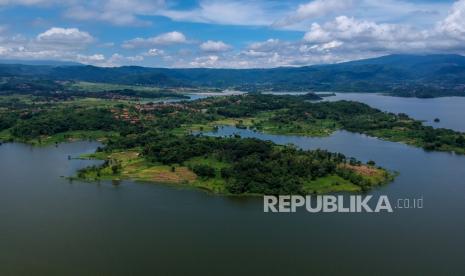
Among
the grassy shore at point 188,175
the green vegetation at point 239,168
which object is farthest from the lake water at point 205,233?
the green vegetation at point 239,168

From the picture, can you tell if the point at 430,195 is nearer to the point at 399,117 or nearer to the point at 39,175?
the point at 39,175

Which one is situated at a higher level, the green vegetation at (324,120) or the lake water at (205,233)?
the green vegetation at (324,120)

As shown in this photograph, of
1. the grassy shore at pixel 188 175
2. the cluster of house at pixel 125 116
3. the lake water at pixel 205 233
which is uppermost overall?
the cluster of house at pixel 125 116

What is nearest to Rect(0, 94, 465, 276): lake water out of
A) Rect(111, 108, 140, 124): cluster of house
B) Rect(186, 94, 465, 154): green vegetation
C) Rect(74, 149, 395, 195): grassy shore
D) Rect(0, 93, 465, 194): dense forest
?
Rect(74, 149, 395, 195): grassy shore

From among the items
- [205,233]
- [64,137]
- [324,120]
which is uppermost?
[64,137]

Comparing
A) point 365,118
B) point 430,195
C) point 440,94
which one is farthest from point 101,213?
point 440,94

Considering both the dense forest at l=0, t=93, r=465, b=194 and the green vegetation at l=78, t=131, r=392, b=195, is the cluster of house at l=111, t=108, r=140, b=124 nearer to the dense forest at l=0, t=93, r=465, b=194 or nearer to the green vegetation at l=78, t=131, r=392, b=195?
the dense forest at l=0, t=93, r=465, b=194

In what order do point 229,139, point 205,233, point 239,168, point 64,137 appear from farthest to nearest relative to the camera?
point 64,137
point 229,139
point 239,168
point 205,233

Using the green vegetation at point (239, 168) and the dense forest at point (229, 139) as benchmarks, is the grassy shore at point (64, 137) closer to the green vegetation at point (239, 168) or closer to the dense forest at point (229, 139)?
the dense forest at point (229, 139)

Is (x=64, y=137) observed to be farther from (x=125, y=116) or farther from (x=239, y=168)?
(x=239, y=168)

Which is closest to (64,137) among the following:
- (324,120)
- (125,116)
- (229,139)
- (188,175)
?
(125,116)
